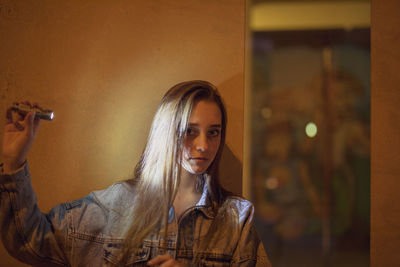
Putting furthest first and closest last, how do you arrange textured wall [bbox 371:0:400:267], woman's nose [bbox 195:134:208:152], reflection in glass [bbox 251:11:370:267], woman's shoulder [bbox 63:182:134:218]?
reflection in glass [bbox 251:11:370:267] < textured wall [bbox 371:0:400:267] < woman's shoulder [bbox 63:182:134:218] < woman's nose [bbox 195:134:208:152]

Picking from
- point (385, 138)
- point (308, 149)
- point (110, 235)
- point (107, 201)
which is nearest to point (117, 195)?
point (107, 201)

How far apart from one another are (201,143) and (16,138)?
65cm

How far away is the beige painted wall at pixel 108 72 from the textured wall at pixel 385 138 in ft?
2.19

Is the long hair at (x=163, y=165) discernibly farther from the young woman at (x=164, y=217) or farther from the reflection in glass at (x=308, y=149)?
the reflection in glass at (x=308, y=149)

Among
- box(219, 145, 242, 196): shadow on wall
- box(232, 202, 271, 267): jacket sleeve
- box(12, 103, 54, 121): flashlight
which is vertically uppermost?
box(12, 103, 54, 121): flashlight

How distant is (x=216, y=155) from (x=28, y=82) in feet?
3.32

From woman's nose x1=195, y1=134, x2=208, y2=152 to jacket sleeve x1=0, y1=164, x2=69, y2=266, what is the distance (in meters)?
0.62

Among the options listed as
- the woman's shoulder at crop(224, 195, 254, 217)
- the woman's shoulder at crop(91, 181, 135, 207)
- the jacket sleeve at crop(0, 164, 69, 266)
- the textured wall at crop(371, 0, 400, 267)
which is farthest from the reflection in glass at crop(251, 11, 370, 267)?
the jacket sleeve at crop(0, 164, 69, 266)

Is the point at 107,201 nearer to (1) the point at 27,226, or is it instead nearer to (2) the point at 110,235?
(2) the point at 110,235

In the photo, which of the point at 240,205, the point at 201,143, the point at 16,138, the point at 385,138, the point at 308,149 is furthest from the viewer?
the point at 308,149

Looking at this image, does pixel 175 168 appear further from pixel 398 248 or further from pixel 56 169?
pixel 398 248

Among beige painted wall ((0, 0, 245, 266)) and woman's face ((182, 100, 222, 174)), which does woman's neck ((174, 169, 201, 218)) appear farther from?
beige painted wall ((0, 0, 245, 266))

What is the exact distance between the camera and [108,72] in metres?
1.47

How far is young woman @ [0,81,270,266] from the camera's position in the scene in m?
1.13
